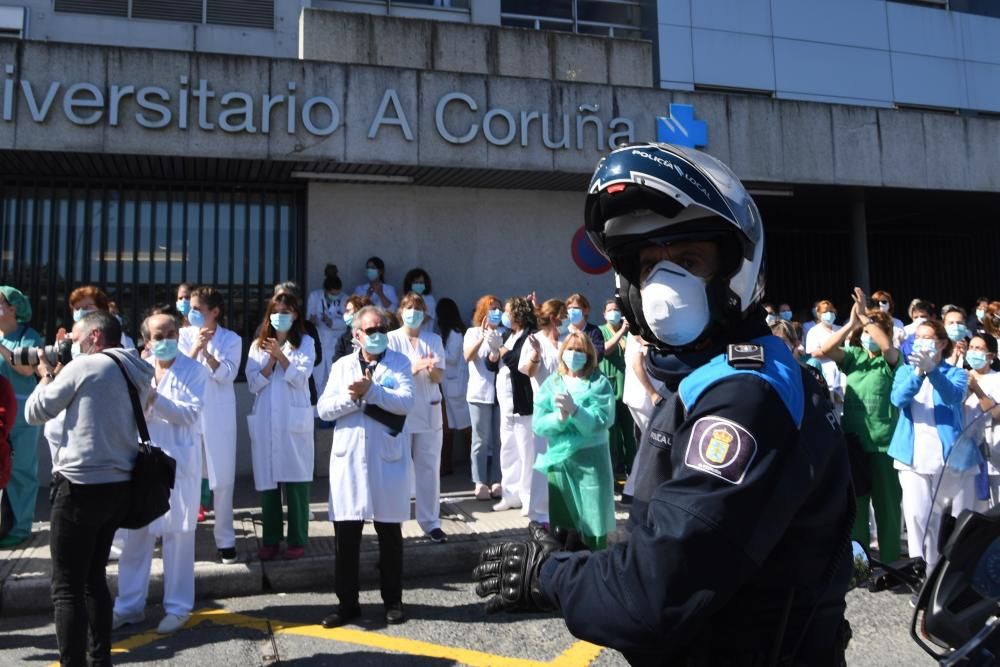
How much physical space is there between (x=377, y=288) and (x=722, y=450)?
844cm

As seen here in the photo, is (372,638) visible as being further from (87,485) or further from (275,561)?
(87,485)

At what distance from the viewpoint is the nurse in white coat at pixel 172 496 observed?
16.6 ft

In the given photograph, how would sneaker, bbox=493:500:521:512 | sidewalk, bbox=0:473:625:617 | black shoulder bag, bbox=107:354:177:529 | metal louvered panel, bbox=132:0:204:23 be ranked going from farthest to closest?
metal louvered panel, bbox=132:0:204:23
sneaker, bbox=493:500:521:512
sidewalk, bbox=0:473:625:617
black shoulder bag, bbox=107:354:177:529

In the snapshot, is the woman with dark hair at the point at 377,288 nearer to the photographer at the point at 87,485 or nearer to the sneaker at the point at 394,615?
the sneaker at the point at 394,615

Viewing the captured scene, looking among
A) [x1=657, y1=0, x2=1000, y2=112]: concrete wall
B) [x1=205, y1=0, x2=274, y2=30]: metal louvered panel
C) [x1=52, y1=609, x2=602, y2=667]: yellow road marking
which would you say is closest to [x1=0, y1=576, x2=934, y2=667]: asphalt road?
[x1=52, y1=609, x2=602, y2=667]: yellow road marking

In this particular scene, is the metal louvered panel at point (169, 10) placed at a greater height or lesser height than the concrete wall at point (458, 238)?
greater

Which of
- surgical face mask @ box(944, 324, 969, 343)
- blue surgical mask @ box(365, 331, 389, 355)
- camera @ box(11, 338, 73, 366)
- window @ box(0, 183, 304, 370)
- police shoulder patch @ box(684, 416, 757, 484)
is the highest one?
window @ box(0, 183, 304, 370)

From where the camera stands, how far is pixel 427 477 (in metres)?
6.73

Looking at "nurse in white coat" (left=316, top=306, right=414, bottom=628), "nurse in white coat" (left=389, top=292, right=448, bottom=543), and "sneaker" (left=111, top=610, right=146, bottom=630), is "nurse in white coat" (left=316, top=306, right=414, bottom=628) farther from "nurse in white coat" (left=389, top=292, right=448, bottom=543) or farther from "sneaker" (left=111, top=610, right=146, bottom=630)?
"sneaker" (left=111, top=610, right=146, bottom=630)

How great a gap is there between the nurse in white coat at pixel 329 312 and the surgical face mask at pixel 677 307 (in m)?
8.00

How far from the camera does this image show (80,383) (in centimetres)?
418

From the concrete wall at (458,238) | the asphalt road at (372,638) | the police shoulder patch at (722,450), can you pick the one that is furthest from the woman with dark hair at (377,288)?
the police shoulder patch at (722,450)

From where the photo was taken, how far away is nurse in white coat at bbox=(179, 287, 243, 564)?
234 inches

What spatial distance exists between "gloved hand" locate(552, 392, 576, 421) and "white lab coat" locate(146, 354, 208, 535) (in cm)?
244
